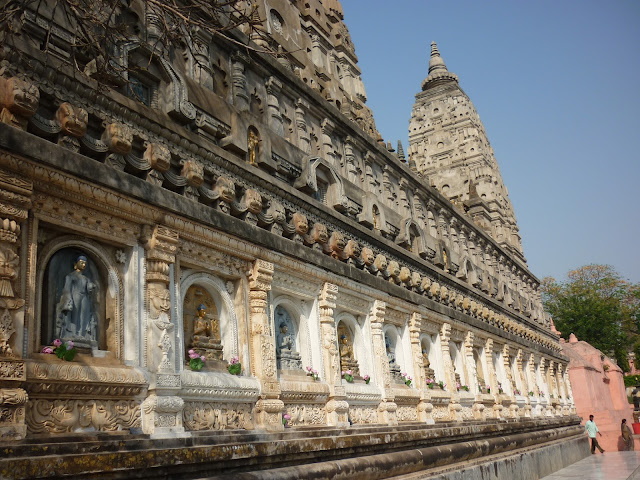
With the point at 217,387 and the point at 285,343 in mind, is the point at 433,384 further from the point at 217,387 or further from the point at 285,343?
the point at 217,387

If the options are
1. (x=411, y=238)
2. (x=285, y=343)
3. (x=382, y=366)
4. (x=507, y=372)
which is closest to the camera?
(x=285, y=343)

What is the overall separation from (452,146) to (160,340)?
135 ft

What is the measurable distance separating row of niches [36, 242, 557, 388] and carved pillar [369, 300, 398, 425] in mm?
154

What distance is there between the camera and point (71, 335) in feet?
24.9

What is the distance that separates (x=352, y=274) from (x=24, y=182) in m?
7.70

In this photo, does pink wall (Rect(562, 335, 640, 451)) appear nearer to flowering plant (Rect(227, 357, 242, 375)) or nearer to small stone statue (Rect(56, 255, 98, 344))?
flowering plant (Rect(227, 357, 242, 375))

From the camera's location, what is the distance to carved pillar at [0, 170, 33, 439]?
6316 millimetres

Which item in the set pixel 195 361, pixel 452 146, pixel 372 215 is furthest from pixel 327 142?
pixel 452 146

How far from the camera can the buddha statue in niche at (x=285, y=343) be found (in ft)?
36.8

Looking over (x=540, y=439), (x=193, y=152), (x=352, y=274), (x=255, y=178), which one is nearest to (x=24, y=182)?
(x=193, y=152)

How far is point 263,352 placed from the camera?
33.4 ft

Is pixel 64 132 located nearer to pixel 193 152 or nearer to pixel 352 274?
pixel 193 152

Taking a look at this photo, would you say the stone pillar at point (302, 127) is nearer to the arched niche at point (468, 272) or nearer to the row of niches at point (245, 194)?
the row of niches at point (245, 194)

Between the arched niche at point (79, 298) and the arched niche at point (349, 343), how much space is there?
606 centimetres
